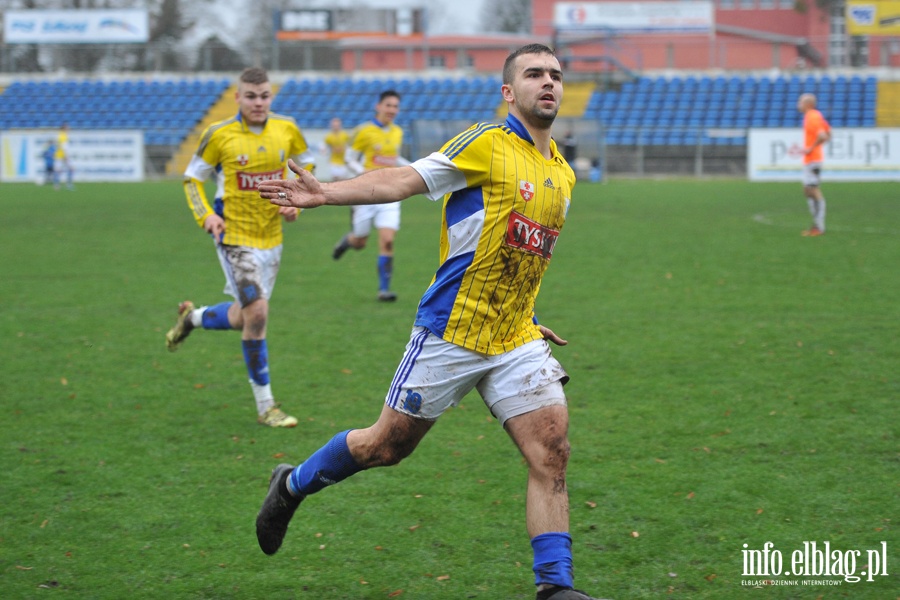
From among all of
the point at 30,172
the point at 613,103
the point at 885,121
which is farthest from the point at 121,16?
the point at 885,121

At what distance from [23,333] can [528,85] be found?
759 cm

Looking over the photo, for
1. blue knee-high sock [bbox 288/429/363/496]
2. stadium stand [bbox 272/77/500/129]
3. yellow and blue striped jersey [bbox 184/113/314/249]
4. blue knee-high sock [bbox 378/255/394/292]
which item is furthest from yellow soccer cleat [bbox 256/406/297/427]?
stadium stand [bbox 272/77/500/129]

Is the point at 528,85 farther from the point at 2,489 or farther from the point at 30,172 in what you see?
the point at 30,172

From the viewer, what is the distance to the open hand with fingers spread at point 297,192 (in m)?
3.73

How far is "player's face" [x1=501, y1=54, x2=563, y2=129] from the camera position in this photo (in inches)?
160

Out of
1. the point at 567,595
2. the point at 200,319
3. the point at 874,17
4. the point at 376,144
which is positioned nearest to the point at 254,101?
the point at 200,319

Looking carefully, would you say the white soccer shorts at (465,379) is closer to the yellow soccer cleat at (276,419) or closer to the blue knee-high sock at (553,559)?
the blue knee-high sock at (553,559)

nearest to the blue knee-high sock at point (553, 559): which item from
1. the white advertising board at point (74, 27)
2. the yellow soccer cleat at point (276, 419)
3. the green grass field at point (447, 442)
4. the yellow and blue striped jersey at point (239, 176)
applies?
the green grass field at point (447, 442)

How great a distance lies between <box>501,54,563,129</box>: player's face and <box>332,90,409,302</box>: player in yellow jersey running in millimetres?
7755

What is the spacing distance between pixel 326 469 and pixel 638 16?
48941mm

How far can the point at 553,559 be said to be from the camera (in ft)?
12.7

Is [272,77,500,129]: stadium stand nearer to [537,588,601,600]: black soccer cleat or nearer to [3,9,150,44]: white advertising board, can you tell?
[3,9,150,44]: white advertising board

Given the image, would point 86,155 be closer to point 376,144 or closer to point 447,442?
point 376,144

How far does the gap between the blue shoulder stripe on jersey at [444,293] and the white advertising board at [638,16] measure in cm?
4782
